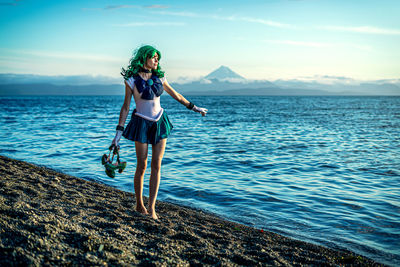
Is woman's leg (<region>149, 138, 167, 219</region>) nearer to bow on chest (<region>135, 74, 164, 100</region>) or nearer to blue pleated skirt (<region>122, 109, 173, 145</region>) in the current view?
blue pleated skirt (<region>122, 109, 173, 145</region>)

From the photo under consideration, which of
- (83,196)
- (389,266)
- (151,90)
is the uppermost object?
(151,90)

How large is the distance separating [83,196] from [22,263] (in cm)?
313

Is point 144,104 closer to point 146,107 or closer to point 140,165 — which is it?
point 146,107

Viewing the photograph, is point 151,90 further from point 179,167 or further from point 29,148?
point 29,148

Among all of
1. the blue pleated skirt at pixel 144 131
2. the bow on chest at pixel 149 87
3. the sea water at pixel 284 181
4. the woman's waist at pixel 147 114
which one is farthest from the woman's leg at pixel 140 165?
the sea water at pixel 284 181

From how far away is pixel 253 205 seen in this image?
666 cm

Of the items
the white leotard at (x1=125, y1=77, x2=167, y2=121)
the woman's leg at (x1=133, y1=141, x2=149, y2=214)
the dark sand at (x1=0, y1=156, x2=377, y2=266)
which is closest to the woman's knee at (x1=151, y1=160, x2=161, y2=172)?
the woman's leg at (x1=133, y1=141, x2=149, y2=214)

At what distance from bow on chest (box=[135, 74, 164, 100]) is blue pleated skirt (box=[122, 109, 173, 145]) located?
1.09ft

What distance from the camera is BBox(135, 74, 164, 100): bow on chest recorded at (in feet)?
13.8

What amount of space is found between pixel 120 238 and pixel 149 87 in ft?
6.33

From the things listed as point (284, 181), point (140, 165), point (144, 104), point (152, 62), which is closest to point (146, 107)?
point (144, 104)

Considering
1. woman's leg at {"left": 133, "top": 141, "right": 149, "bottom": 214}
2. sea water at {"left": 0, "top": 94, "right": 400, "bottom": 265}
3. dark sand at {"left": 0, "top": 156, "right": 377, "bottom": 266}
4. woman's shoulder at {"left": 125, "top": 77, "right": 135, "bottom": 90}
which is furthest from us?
sea water at {"left": 0, "top": 94, "right": 400, "bottom": 265}

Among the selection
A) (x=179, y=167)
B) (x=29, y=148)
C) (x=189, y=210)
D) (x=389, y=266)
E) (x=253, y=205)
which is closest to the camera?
(x=389, y=266)

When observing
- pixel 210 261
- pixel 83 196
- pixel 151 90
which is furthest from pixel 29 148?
pixel 210 261
